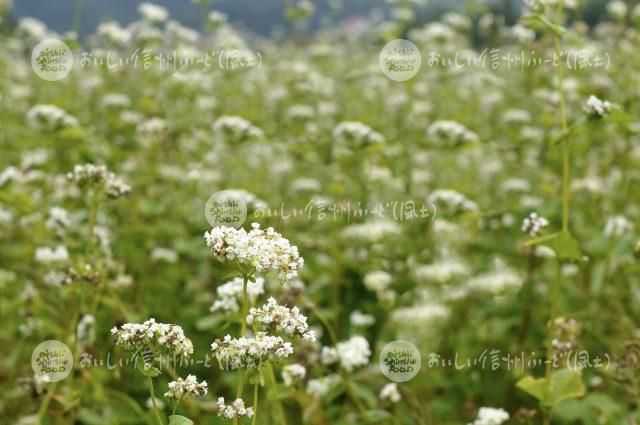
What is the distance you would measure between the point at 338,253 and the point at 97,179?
2037 mm

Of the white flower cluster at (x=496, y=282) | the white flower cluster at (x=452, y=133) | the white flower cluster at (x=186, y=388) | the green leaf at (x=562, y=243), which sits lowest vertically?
the white flower cluster at (x=186, y=388)

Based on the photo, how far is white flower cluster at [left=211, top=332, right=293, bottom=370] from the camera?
1.99m

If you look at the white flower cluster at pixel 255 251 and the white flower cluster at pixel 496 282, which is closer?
the white flower cluster at pixel 255 251

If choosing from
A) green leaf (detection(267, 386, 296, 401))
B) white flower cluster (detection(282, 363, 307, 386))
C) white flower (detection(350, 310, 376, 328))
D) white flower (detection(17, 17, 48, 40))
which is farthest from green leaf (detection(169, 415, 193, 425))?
white flower (detection(17, 17, 48, 40))

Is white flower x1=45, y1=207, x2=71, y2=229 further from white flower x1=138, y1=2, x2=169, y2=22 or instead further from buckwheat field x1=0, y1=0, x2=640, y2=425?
white flower x1=138, y1=2, x2=169, y2=22

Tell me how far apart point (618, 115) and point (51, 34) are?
830 cm

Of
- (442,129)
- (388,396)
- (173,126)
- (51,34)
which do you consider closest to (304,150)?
(442,129)

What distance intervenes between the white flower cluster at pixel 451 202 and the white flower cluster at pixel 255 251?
286 centimetres
